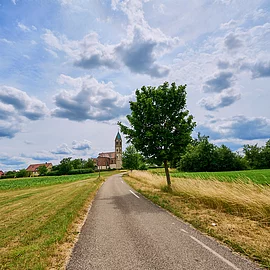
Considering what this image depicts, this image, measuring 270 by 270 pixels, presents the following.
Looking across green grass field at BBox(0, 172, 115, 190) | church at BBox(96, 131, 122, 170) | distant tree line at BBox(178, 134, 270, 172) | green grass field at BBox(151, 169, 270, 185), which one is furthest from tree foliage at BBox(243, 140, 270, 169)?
church at BBox(96, 131, 122, 170)

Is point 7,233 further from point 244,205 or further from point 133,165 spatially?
point 133,165

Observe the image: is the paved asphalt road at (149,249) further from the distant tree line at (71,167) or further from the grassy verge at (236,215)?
the distant tree line at (71,167)

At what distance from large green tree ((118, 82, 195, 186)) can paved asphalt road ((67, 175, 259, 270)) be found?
326 inches

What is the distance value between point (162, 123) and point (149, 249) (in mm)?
11634

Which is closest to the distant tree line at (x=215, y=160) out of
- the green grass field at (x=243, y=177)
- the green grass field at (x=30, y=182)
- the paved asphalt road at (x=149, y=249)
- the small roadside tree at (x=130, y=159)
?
the small roadside tree at (x=130, y=159)

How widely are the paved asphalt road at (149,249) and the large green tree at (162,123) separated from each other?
827 centimetres

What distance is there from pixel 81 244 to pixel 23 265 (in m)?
1.62

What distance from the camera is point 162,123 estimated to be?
15.7 metres

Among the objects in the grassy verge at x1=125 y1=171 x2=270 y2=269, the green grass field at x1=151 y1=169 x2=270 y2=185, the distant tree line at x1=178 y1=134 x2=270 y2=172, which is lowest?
the grassy verge at x1=125 y1=171 x2=270 y2=269

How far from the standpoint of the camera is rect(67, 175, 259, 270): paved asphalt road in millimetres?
4012

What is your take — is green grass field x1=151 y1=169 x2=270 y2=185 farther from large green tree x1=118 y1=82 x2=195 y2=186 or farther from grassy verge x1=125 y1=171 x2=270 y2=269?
large green tree x1=118 y1=82 x2=195 y2=186

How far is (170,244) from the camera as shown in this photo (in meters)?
5.10

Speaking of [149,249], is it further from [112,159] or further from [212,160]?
[112,159]

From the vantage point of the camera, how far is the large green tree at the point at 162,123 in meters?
15.1
